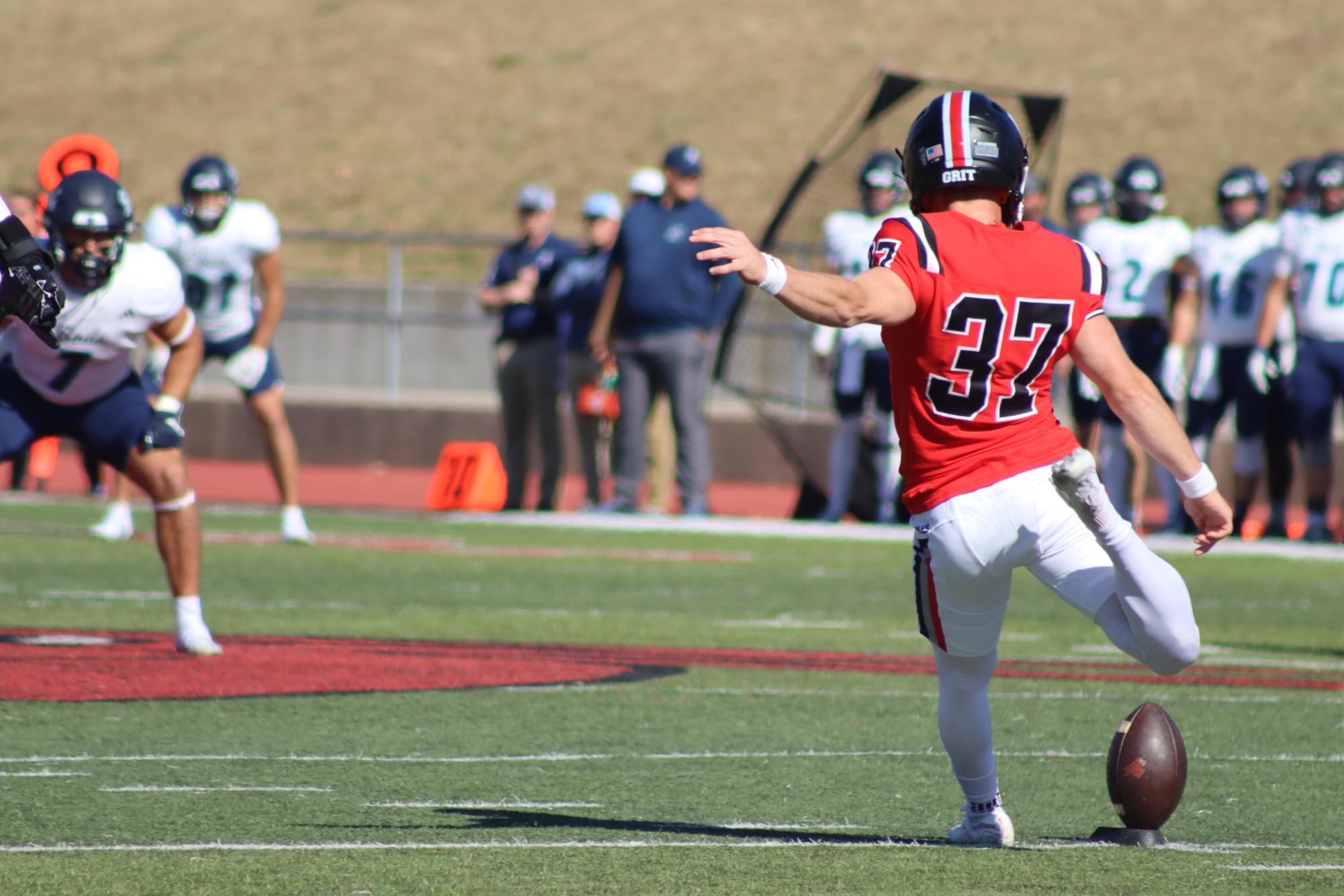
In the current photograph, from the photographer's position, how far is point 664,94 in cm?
4275

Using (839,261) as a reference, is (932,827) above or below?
below

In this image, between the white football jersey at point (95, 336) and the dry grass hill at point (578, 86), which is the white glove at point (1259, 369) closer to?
the white football jersey at point (95, 336)

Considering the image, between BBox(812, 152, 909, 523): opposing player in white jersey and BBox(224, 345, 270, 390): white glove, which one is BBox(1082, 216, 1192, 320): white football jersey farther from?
BBox(224, 345, 270, 390): white glove

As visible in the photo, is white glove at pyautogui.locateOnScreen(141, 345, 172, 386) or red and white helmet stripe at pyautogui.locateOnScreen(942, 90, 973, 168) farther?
white glove at pyautogui.locateOnScreen(141, 345, 172, 386)

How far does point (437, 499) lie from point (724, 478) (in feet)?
17.3

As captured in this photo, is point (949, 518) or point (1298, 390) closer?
point (949, 518)

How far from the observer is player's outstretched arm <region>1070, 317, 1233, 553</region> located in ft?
15.5

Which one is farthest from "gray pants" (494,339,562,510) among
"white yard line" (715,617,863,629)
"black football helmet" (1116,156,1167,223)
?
"white yard line" (715,617,863,629)

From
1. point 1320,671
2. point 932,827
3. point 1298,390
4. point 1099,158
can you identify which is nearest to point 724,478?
point 1298,390

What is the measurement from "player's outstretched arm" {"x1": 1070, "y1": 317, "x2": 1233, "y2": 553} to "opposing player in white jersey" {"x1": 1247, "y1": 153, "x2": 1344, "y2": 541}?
8440mm

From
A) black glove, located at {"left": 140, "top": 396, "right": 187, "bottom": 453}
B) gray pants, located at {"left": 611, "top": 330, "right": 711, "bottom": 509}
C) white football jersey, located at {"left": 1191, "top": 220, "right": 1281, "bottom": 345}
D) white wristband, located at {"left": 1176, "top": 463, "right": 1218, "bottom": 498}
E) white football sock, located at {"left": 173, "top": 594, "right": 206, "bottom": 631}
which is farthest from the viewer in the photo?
gray pants, located at {"left": 611, "top": 330, "right": 711, "bottom": 509}

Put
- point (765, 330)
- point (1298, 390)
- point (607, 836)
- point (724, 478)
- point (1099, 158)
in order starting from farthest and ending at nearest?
point (1099, 158) → point (724, 478) → point (765, 330) → point (1298, 390) → point (607, 836)

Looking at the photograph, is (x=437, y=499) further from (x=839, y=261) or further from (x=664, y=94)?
(x=664, y=94)

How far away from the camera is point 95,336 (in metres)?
7.30
